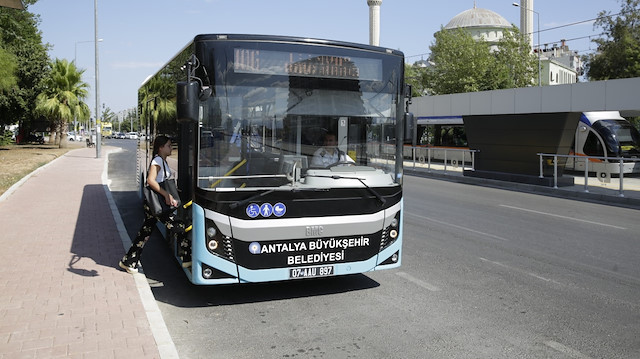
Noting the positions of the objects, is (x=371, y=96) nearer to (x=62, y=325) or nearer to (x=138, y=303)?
(x=138, y=303)

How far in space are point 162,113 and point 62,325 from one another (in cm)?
367

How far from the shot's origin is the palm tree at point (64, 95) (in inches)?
1762

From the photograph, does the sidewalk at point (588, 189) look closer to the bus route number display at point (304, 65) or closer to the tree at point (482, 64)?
the bus route number display at point (304, 65)

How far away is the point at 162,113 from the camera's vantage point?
7.78 m

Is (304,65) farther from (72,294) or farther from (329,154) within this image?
(72,294)

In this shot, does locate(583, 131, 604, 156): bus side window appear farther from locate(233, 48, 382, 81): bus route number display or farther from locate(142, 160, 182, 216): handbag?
locate(142, 160, 182, 216): handbag

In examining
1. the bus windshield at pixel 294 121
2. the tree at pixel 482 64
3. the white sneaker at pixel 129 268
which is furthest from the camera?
the tree at pixel 482 64

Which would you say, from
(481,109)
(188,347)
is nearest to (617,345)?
(188,347)

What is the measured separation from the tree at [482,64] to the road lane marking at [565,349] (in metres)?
45.9

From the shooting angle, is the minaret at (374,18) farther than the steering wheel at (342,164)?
Yes

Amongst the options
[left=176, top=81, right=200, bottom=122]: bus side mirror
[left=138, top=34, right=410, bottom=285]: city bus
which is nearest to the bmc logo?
[left=138, top=34, right=410, bottom=285]: city bus

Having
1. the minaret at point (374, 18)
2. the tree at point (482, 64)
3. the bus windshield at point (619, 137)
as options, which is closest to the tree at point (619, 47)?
the tree at point (482, 64)

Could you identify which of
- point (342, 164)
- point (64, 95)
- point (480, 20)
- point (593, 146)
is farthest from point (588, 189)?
point (480, 20)

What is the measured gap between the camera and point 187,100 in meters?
5.18
